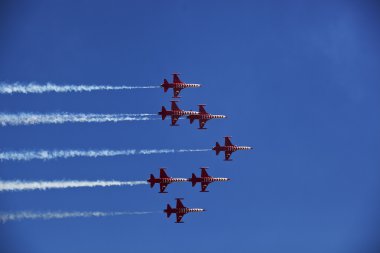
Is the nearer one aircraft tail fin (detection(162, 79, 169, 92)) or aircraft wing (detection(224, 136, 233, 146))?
aircraft tail fin (detection(162, 79, 169, 92))

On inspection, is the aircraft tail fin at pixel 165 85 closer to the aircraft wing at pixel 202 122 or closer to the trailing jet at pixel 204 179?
the aircraft wing at pixel 202 122

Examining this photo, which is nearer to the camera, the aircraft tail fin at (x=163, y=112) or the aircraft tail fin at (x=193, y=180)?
the aircraft tail fin at (x=163, y=112)

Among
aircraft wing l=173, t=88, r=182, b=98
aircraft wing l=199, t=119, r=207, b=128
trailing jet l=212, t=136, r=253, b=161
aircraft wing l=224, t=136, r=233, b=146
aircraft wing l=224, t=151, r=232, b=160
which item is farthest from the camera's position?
aircraft wing l=224, t=136, r=233, b=146

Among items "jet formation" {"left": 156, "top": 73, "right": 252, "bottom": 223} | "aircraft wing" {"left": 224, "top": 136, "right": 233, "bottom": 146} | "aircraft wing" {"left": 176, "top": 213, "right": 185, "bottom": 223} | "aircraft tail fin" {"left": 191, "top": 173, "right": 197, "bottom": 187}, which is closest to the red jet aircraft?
"jet formation" {"left": 156, "top": 73, "right": 252, "bottom": 223}

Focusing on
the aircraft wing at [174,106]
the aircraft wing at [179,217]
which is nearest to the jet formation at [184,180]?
the aircraft wing at [179,217]

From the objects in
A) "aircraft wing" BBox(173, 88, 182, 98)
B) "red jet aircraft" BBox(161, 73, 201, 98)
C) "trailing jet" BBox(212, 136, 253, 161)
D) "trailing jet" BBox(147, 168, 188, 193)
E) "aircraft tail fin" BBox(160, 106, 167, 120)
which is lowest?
"trailing jet" BBox(147, 168, 188, 193)

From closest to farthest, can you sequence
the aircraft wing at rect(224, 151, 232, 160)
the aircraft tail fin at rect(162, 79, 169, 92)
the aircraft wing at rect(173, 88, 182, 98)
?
the aircraft tail fin at rect(162, 79, 169, 92) → the aircraft wing at rect(173, 88, 182, 98) → the aircraft wing at rect(224, 151, 232, 160)

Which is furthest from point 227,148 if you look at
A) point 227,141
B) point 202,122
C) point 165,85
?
point 165,85

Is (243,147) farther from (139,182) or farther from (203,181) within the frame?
(139,182)

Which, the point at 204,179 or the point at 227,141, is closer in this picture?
the point at 204,179

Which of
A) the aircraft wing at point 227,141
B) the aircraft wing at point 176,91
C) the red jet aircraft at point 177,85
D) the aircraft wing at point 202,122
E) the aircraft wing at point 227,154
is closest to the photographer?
the red jet aircraft at point 177,85

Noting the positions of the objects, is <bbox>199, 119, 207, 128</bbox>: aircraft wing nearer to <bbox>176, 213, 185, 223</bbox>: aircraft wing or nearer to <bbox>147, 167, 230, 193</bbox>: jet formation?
<bbox>147, 167, 230, 193</bbox>: jet formation

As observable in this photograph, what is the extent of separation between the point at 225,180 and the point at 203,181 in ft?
18.2

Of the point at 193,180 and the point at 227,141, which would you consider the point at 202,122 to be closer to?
the point at 227,141
